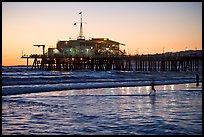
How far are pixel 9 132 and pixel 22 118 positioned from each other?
2.15 m

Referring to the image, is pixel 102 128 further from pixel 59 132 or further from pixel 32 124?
pixel 32 124

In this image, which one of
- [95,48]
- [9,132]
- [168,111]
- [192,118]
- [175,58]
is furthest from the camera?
[95,48]

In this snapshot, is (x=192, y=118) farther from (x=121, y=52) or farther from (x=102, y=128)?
(x=121, y=52)

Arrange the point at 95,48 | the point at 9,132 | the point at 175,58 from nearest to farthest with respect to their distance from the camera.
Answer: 1. the point at 9,132
2. the point at 175,58
3. the point at 95,48

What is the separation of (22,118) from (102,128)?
116 inches

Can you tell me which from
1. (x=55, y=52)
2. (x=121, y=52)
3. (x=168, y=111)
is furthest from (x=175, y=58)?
(x=168, y=111)

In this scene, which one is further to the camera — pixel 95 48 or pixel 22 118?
pixel 95 48

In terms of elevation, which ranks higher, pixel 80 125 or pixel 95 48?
pixel 95 48

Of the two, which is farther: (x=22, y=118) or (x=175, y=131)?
(x=22, y=118)

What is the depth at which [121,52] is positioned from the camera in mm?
81688

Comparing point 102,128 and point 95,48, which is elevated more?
point 95,48

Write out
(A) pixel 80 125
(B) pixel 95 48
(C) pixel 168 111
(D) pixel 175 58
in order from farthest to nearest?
(B) pixel 95 48, (D) pixel 175 58, (C) pixel 168 111, (A) pixel 80 125

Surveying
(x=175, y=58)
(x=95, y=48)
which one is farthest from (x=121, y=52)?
(x=175, y=58)

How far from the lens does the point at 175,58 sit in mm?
72312
